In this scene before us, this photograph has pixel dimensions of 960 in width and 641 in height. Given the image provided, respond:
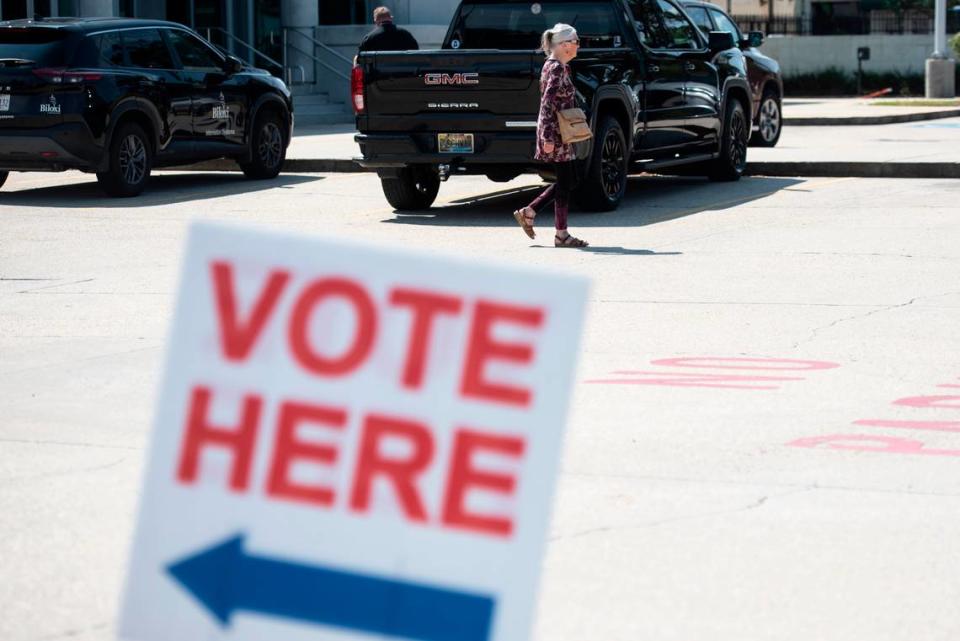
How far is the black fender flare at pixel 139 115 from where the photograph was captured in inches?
663

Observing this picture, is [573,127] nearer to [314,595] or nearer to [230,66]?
[230,66]

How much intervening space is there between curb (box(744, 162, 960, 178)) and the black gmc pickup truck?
5.62 feet

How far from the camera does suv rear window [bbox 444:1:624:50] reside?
→ 1577cm

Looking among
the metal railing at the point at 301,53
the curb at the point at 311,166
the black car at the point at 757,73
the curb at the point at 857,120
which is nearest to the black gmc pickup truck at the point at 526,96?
the black car at the point at 757,73

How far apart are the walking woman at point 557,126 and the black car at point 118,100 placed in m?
5.52

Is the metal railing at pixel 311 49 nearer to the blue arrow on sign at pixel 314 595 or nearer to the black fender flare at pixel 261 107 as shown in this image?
the black fender flare at pixel 261 107

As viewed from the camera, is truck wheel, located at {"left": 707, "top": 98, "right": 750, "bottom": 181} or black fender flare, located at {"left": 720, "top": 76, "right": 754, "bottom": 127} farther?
truck wheel, located at {"left": 707, "top": 98, "right": 750, "bottom": 181}

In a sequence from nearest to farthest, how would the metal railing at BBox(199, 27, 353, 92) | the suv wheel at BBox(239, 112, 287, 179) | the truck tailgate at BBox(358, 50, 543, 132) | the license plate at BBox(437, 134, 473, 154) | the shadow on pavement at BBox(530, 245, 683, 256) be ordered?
Result: the shadow on pavement at BBox(530, 245, 683, 256), the truck tailgate at BBox(358, 50, 543, 132), the license plate at BBox(437, 134, 473, 154), the suv wheel at BBox(239, 112, 287, 179), the metal railing at BBox(199, 27, 353, 92)

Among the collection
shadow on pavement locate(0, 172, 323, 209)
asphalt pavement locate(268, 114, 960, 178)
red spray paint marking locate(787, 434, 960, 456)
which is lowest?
shadow on pavement locate(0, 172, 323, 209)

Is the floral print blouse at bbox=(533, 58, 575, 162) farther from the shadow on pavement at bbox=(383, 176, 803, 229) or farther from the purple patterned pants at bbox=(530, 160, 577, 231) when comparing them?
the shadow on pavement at bbox=(383, 176, 803, 229)

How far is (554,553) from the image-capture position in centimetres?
507

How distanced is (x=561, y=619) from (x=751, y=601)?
1.78ft

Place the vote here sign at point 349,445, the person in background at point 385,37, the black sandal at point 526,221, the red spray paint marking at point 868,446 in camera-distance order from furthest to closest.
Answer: the person in background at point 385,37
the black sandal at point 526,221
the red spray paint marking at point 868,446
the vote here sign at point 349,445

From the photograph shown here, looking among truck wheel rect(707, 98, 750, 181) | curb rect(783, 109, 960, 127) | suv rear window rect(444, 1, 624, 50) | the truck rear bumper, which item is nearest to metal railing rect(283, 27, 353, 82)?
curb rect(783, 109, 960, 127)
